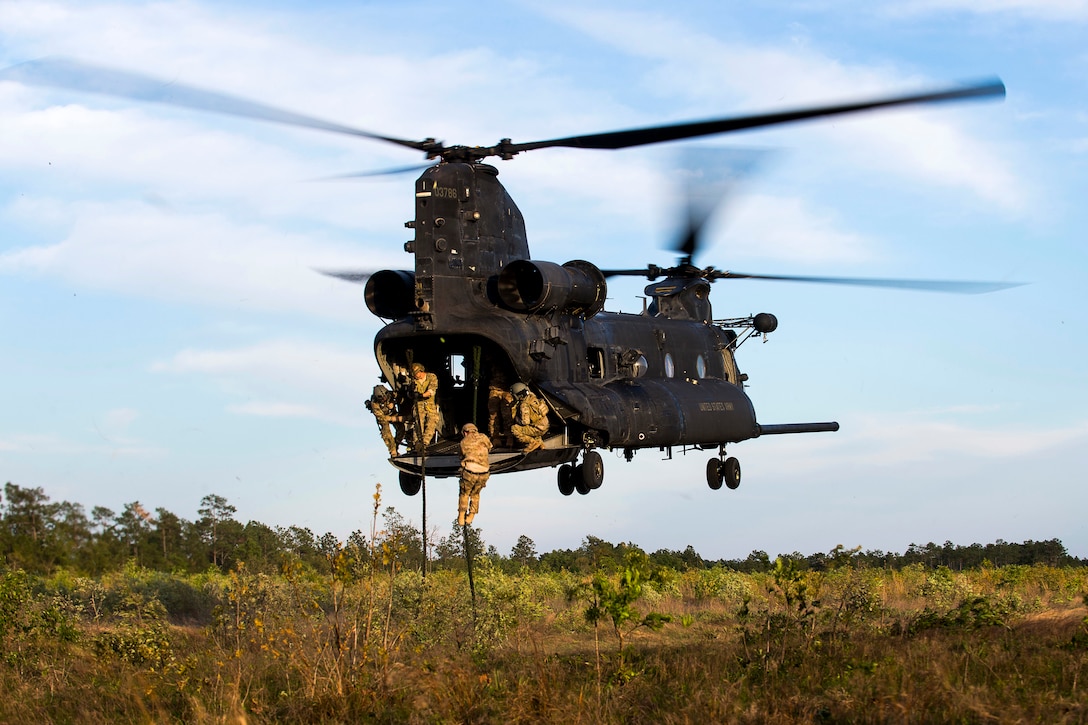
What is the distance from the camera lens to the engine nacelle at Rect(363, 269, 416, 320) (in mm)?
16859

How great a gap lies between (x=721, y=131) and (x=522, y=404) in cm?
530

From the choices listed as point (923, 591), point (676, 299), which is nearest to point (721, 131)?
point (676, 299)

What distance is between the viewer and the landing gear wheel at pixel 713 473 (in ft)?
72.2

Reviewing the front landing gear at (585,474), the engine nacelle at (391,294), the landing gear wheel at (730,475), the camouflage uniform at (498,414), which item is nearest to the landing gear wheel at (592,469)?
the front landing gear at (585,474)

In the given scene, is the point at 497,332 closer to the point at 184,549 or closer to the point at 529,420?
the point at 529,420

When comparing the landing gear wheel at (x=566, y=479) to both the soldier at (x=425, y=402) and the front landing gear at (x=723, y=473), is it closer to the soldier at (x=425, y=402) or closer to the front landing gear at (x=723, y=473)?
A: the soldier at (x=425, y=402)

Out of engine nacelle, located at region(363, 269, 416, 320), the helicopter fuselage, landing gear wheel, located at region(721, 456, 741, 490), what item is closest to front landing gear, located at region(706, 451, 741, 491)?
landing gear wheel, located at region(721, 456, 741, 490)

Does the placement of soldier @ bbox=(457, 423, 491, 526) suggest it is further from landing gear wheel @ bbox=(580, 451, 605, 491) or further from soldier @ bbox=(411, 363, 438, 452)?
landing gear wheel @ bbox=(580, 451, 605, 491)

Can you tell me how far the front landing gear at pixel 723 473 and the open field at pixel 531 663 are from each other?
421cm

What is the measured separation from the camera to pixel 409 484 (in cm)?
1789

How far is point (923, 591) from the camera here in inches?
894

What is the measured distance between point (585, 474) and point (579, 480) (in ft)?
1.05

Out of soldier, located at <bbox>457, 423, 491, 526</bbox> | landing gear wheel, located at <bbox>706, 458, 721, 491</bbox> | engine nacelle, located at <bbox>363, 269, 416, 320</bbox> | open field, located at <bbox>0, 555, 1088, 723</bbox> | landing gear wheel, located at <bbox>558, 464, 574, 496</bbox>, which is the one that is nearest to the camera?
open field, located at <bbox>0, 555, 1088, 723</bbox>

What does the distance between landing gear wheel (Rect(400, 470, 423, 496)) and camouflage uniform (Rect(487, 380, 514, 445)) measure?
1.62 meters
